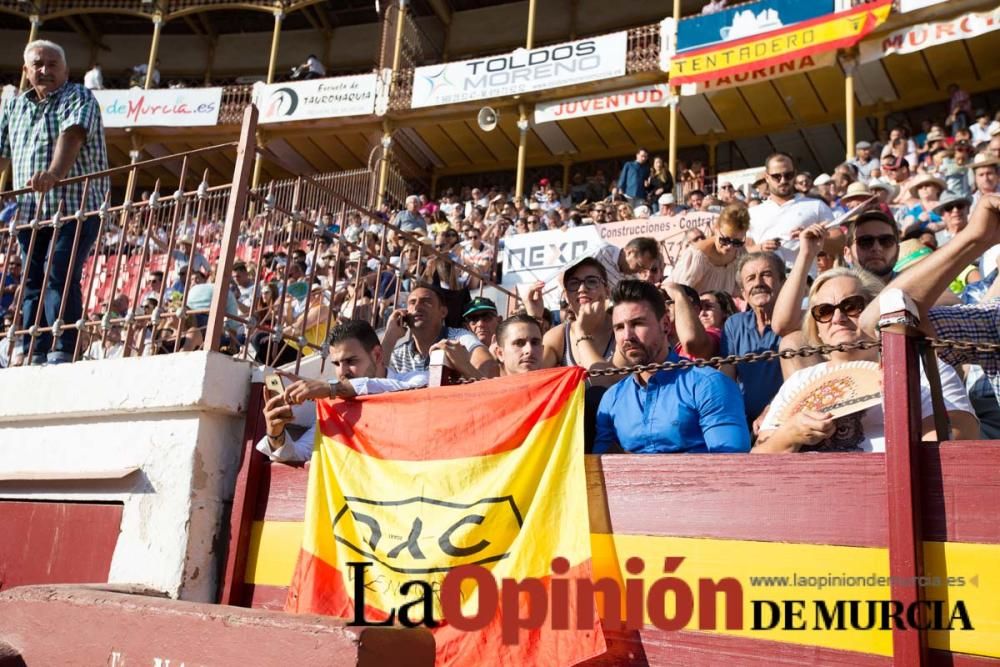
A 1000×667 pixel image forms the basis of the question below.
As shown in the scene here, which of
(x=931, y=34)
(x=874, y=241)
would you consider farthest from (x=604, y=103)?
(x=874, y=241)

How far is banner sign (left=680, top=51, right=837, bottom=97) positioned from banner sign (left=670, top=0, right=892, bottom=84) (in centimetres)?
12

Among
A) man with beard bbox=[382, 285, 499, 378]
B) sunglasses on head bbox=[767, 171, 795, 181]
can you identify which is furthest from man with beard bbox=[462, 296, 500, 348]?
sunglasses on head bbox=[767, 171, 795, 181]

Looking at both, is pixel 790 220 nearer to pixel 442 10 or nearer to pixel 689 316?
pixel 689 316

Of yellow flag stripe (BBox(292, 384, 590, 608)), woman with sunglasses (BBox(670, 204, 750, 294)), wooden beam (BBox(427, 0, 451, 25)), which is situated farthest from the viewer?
wooden beam (BBox(427, 0, 451, 25))

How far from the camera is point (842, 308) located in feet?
11.6

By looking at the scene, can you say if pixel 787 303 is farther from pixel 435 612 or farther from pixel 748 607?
pixel 435 612

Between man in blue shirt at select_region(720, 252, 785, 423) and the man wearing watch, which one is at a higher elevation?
man in blue shirt at select_region(720, 252, 785, 423)

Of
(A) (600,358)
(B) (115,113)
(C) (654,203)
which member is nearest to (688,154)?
(C) (654,203)

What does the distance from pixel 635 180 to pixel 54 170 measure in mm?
11200

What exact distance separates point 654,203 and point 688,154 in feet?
20.8

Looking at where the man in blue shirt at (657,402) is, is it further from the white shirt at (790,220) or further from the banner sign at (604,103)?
the banner sign at (604,103)

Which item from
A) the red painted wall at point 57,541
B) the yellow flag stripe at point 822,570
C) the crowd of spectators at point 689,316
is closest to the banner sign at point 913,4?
the crowd of spectators at point 689,316

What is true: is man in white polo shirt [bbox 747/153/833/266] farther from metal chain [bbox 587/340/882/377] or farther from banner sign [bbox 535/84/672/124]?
banner sign [bbox 535/84/672/124]

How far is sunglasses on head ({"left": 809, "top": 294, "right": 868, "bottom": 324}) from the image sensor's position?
3.52m
